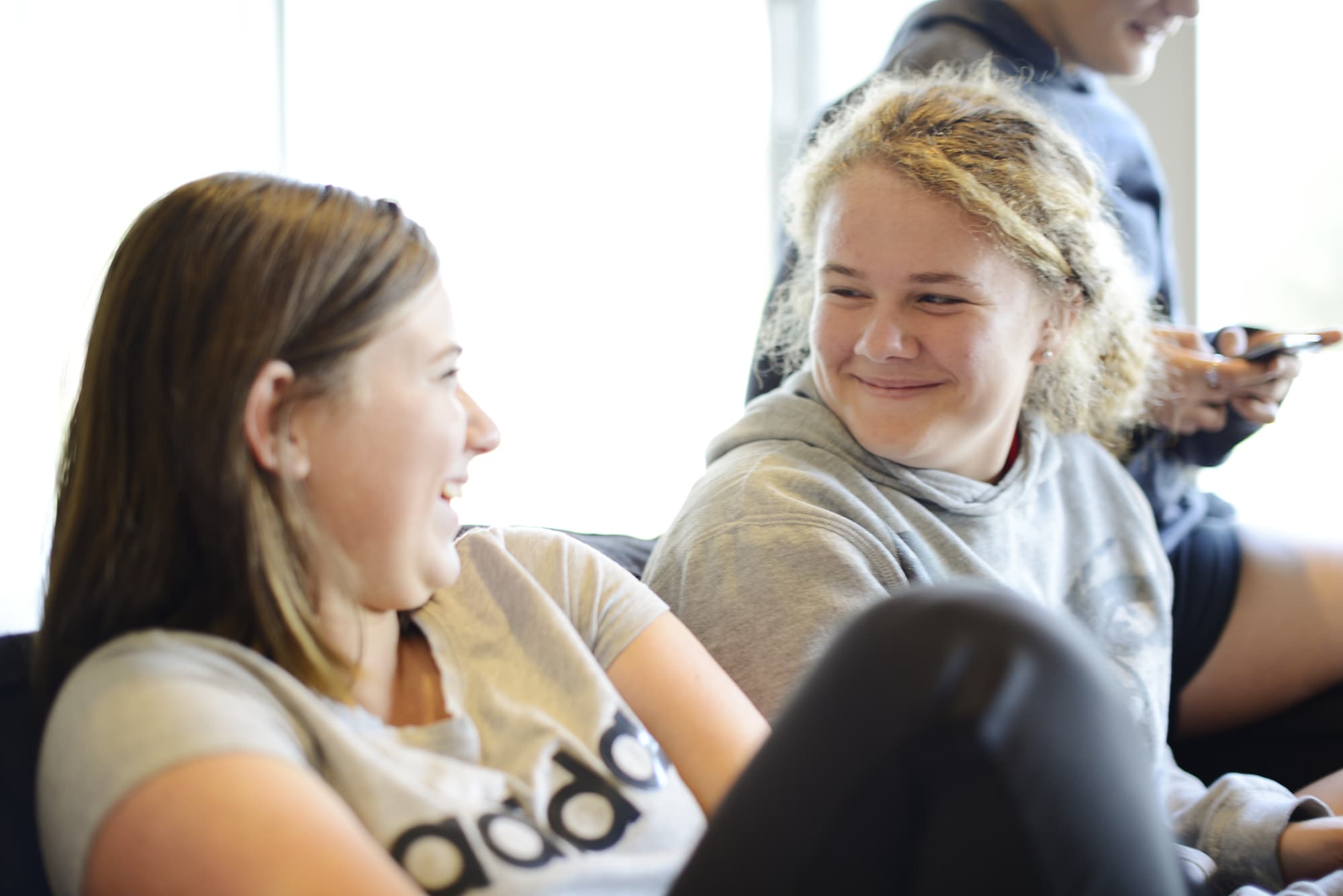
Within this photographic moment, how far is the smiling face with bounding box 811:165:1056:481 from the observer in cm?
125

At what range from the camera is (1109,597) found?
1460 millimetres

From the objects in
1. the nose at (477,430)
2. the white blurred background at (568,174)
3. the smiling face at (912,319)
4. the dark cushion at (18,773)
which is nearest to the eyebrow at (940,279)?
the smiling face at (912,319)

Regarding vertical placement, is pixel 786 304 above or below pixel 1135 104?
below

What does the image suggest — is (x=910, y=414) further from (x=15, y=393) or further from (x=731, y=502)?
(x=15, y=393)

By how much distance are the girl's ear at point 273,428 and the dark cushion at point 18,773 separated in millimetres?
281

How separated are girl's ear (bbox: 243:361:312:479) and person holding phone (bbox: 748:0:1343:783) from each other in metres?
0.89

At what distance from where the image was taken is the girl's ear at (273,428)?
32.9 inches

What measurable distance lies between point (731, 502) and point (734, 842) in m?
0.61

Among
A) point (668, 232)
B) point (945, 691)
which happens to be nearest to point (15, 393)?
point (668, 232)

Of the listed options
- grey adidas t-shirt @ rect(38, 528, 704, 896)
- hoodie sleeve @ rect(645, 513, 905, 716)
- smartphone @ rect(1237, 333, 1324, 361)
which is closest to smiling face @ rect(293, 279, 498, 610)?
grey adidas t-shirt @ rect(38, 528, 704, 896)

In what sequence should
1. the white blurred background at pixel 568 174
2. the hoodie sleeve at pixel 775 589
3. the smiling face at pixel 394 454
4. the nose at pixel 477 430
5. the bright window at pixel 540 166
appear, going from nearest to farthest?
the smiling face at pixel 394 454
the nose at pixel 477 430
the hoodie sleeve at pixel 775 589
the white blurred background at pixel 568 174
the bright window at pixel 540 166

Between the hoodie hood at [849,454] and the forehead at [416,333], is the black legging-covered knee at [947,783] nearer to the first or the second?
the forehead at [416,333]

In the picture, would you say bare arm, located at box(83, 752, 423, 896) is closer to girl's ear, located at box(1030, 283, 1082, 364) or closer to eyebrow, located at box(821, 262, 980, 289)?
eyebrow, located at box(821, 262, 980, 289)

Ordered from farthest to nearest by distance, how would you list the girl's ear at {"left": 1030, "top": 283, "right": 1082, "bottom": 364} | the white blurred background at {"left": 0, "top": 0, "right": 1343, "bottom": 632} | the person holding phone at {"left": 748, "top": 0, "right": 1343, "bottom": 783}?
1. the white blurred background at {"left": 0, "top": 0, "right": 1343, "bottom": 632}
2. the person holding phone at {"left": 748, "top": 0, "right": 1343, "bottom": 783}
3. the girl's ear at {"left": 1030, "top": 283, "right": 1082, "bottom": 364}
